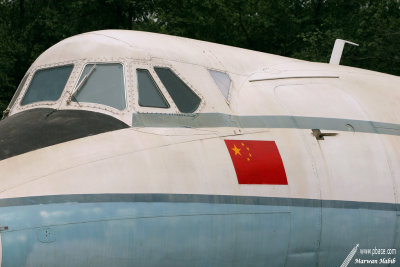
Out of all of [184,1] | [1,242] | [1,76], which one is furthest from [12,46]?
[1,242]

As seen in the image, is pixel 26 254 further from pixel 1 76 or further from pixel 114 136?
pixel 1 76

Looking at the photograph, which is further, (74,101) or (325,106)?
(325,106)

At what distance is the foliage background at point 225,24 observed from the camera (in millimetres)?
27094

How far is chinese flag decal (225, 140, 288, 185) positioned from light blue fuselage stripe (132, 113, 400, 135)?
1.14 ft

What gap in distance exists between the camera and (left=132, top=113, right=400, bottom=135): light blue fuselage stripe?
902 centimetres

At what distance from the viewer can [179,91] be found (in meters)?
9.52

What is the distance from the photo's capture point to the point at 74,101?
9352 millimetres

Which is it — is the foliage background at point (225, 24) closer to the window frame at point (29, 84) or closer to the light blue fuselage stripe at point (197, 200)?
the window frame at point (29, 84)

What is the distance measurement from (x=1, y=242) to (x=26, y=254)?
0.93 ft

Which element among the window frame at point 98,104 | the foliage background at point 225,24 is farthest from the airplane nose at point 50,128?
the foliage background at point 225,24

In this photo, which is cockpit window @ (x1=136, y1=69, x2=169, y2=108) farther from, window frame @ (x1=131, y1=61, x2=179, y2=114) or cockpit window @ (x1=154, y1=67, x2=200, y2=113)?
cockpit window @ (x1=154, y1=67, x2=200, y2=113)

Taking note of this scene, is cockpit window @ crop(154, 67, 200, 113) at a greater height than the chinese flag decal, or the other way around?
cockpit window @ crop(154, 67, 200, 113)

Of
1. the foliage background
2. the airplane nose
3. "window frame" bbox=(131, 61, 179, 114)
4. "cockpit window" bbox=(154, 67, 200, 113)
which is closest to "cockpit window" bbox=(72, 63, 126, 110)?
"window frame" bbox=(131, 61, 179, 114)

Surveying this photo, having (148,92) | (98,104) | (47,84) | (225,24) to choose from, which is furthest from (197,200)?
(225,24)
